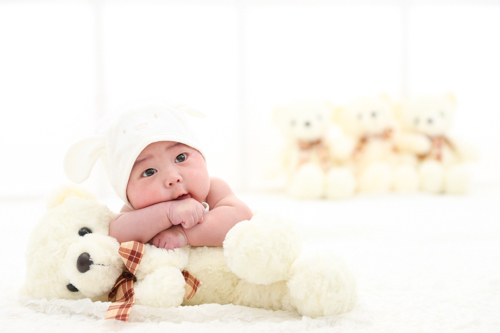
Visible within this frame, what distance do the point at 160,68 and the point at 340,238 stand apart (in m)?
1.56

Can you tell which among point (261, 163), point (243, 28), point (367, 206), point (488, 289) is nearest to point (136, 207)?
point (488, 289)

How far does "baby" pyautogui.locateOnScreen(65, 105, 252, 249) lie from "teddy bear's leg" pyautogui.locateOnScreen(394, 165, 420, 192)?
5.21ft

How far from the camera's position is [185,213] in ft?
2.38

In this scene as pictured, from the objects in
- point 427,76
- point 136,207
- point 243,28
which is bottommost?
point 136,207

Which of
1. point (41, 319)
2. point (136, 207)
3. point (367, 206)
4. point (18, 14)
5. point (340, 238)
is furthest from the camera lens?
point (18, 14)

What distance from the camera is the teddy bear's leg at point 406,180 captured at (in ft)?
7.20

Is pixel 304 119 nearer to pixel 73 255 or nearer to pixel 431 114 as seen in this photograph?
pixel 431 114

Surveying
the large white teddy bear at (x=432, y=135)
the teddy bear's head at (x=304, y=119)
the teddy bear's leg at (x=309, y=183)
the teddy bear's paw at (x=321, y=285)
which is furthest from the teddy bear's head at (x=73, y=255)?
the large white teddy bear at (x=432, y=135)

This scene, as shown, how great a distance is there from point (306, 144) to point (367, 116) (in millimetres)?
338

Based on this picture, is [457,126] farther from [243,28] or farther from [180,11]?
[180,11]

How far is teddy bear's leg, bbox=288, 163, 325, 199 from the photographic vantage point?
206 centimetres

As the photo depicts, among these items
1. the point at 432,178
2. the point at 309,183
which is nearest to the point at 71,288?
the point at 309,183

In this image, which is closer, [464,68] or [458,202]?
[458,202]

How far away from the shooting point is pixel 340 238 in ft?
4.19
